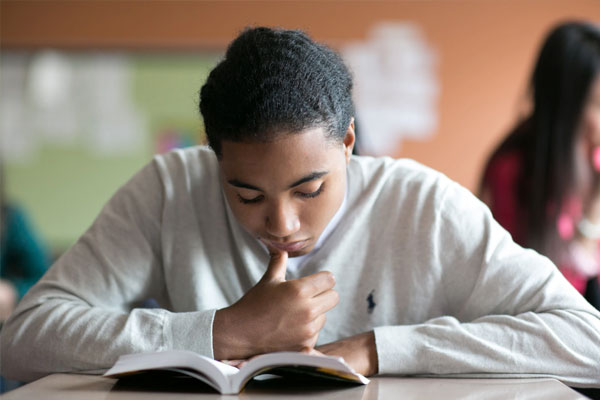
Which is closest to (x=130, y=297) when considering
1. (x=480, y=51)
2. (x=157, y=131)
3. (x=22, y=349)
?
(x=22, y=349)

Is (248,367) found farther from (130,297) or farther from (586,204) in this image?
(586,204)

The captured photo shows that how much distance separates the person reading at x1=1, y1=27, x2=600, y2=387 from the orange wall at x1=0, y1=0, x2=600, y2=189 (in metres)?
2.73

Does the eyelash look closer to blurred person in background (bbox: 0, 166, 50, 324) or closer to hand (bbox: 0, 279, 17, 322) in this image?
hand (bbox: 0, 279, 17, 322)

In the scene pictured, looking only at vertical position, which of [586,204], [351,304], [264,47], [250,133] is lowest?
[586,204]

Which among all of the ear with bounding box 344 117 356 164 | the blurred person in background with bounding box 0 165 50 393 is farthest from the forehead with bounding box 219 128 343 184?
the blurred person in background with bounding box 0 165 50 393

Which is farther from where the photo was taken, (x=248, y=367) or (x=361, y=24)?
(x=361, y=24)

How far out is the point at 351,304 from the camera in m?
1.21

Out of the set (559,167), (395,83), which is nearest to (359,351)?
(559,167)

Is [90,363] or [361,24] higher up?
[361,24]

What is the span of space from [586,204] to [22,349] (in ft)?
5.74

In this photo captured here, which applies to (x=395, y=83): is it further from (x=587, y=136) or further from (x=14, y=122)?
(x=14, y=122)

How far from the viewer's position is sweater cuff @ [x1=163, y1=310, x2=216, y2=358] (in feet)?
3.31

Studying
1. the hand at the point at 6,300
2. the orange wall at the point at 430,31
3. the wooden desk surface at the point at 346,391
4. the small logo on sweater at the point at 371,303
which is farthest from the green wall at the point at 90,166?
the wooden desk surface at the point at 346,391

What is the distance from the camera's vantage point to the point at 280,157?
97cm
